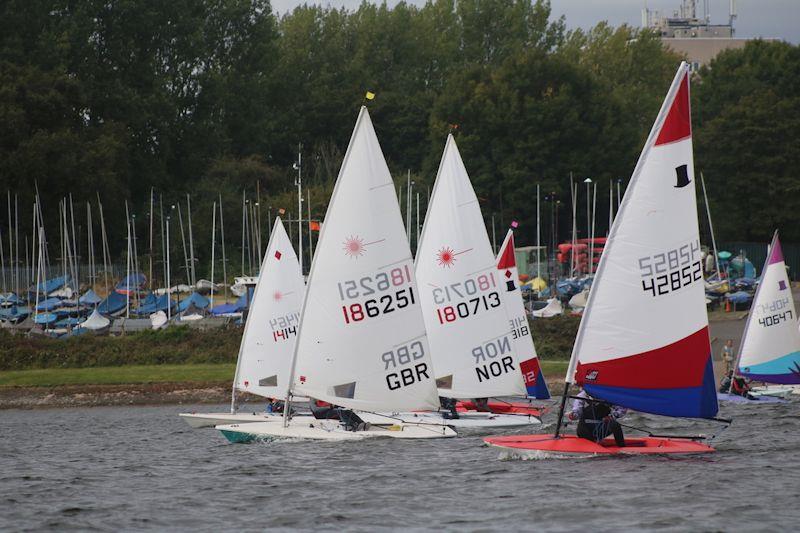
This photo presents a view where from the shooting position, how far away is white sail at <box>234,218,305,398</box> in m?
36.3

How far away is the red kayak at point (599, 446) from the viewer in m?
26.4

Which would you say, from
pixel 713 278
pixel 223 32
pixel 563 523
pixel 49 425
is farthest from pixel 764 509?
pixel 223 32

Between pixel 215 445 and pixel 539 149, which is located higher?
pixel 539 149

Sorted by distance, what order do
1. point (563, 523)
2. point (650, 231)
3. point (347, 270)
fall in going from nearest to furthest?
point (563, 523), point (650, 231), point (347, 270)

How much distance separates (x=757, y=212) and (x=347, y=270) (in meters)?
62.4

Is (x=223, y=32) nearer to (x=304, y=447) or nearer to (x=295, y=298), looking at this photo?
(x=295, y=298)

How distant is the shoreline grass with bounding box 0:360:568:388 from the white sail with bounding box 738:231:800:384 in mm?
7192

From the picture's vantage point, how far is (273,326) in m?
36.7

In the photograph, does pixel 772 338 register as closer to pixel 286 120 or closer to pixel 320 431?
pixel 320 431

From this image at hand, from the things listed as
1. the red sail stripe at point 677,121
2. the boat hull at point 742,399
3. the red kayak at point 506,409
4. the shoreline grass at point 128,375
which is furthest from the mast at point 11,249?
the red sail stripe at point 677,121

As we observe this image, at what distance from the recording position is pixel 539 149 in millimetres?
90688

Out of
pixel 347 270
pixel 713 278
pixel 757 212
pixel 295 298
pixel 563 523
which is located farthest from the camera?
pixel 757 212

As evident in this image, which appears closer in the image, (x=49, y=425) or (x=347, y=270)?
(x=347, y=270)

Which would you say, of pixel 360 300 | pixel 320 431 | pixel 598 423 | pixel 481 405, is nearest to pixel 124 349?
pixel 481 405
